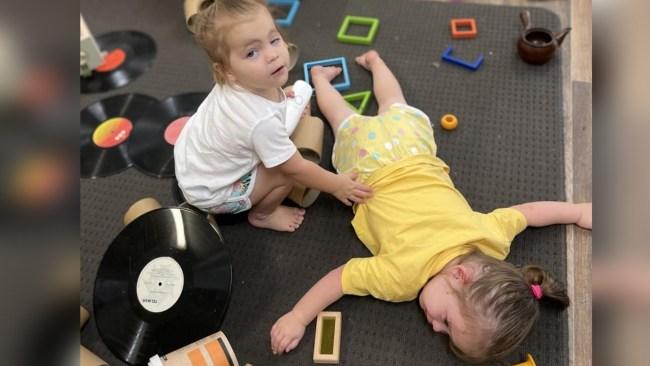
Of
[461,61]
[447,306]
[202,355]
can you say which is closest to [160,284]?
[202,355]

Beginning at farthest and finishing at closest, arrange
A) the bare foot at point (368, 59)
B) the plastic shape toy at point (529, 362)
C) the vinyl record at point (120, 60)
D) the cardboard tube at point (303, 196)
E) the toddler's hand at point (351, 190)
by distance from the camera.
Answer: the vinyl record at point (120, 60)
the bare foot at point (368, 59)
the cardboard tube at point (303, 196)
the toddler's hand at point (351, 190)
the plastic shape toy at point (529, 362)

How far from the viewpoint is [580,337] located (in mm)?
940

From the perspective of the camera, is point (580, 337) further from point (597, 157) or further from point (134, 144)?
point (134, 144)

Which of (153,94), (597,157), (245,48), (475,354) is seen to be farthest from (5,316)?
(153,94)

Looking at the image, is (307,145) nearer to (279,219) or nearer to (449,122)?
(279,219)

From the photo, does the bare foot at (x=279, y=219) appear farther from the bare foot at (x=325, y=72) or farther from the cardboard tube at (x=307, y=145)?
the bare foot at (x=325, y=72)

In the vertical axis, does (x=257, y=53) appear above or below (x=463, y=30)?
above

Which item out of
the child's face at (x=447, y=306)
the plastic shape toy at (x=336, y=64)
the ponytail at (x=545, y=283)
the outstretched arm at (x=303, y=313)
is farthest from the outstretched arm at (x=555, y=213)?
the plastic shape toy at (x=336, y=64)

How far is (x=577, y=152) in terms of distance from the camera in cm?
118

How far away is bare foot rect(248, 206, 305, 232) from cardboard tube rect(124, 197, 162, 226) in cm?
21

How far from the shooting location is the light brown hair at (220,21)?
2.52 feet

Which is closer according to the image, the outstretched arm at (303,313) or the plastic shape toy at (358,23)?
the outstretched arm at (303,313)

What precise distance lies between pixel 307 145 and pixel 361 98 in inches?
10.7

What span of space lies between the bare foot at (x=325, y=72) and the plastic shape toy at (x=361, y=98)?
67 millimetres
